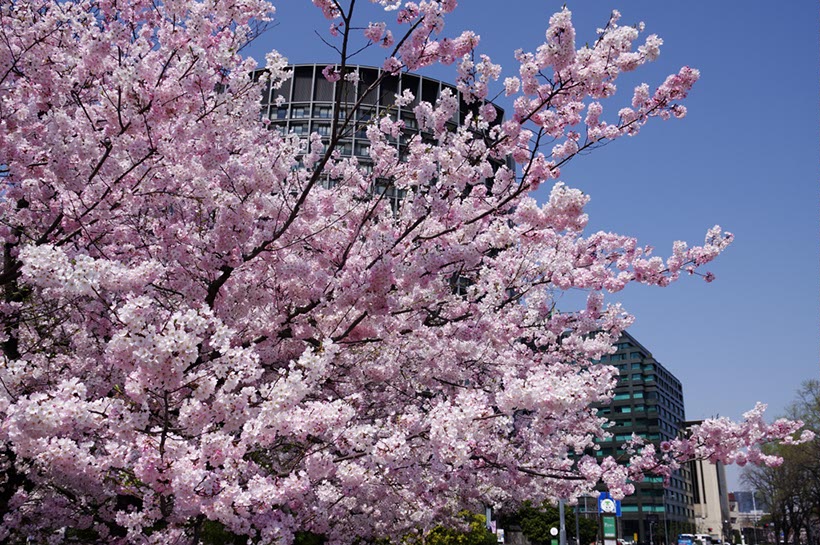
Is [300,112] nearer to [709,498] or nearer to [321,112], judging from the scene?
[321,112]

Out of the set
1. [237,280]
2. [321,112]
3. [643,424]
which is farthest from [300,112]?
[643,424]

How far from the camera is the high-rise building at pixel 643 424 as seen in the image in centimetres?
10494

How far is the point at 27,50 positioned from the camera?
5.92 meters

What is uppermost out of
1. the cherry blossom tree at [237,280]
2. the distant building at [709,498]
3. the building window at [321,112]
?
the building window at [321,112]

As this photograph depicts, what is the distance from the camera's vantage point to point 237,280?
7.08 m

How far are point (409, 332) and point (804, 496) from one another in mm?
64183

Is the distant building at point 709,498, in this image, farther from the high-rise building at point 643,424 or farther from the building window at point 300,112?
the building window at point 300,112

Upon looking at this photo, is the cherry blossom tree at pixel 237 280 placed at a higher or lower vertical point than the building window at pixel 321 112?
lower

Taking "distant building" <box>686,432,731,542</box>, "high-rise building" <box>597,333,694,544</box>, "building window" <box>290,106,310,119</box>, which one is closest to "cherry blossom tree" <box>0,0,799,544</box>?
"building window" <box>290,106,310,119</box>

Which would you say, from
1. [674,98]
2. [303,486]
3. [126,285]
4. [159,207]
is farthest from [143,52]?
[674,98]

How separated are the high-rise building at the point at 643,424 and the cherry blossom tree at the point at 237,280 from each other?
103357mm

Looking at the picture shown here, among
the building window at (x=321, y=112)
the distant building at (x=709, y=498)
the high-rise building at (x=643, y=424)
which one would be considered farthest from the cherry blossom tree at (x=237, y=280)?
the distant building at (x=709, y=498)

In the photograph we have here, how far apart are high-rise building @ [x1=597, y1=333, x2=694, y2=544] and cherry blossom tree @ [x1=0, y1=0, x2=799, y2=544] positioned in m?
103

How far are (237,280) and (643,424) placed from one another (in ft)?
385
